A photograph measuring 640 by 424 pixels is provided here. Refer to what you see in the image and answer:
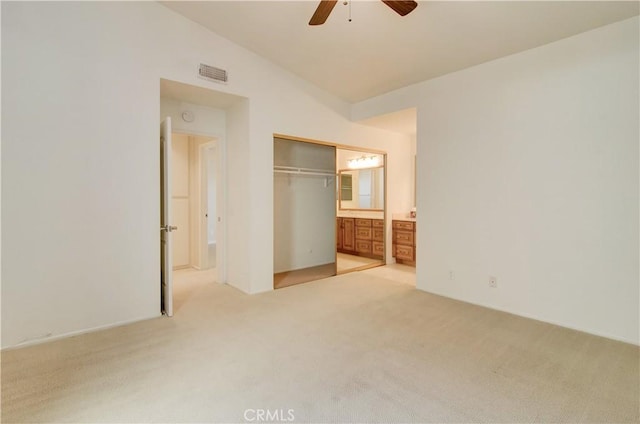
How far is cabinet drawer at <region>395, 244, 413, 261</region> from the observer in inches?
219

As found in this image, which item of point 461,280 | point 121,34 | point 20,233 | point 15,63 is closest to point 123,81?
point 121,34

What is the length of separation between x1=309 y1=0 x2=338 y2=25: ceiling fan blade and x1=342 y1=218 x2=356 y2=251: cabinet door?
4303mm

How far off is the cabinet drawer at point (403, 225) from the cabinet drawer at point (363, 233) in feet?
1.88

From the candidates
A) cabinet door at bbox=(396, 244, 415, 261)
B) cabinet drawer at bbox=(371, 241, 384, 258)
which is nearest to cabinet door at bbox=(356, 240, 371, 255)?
cabinet drawer at bbox=(371, 241, 384, 258)

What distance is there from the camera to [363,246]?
6223 mm

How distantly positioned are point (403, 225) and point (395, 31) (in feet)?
10.7

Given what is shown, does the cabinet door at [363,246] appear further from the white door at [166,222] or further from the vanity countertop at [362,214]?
the white door at [166,222]

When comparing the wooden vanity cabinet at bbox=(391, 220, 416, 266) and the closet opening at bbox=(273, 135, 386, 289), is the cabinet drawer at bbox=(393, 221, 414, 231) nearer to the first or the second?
the wooden vanity cabinet at bbox=(391, 220, 416, 266)

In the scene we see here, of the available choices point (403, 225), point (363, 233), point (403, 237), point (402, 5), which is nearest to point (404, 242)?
point (403, 237)

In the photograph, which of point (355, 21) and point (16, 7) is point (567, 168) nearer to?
point (355, 21)

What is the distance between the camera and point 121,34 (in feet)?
9.84

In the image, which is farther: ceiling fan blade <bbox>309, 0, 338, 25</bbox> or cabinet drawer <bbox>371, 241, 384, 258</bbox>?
cabinet drawer <bbox>371, 241, 384, 258</bbox>

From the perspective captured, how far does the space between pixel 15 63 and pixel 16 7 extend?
44 centimetres

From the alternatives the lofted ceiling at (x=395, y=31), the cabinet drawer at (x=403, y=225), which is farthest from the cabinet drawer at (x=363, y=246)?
the lofted ceiling at (x=395, y=31)
